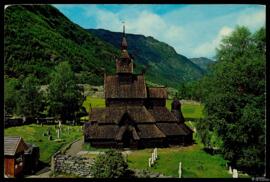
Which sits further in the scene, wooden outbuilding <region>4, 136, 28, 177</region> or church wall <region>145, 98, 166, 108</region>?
church wall <region>145, 98, 166, 108</region>

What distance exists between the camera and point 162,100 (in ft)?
86.9

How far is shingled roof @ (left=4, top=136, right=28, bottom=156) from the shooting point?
1459 centimetres

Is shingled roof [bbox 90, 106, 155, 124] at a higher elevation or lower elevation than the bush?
higher

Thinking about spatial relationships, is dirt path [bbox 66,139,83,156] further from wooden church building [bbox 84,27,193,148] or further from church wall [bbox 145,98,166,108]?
church wall [bbox 145,98,166,108]

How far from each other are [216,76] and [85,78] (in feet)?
43.2

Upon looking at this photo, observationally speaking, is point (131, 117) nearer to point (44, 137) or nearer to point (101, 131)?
point (101, 131)

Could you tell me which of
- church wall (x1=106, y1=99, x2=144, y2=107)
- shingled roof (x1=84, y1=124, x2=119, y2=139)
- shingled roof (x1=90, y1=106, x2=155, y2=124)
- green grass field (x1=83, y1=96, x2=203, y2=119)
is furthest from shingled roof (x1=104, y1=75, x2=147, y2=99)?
green grass field (x1=83, y1=96, x2=203, y2=119)

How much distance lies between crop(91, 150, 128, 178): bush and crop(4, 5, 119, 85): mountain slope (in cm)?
853

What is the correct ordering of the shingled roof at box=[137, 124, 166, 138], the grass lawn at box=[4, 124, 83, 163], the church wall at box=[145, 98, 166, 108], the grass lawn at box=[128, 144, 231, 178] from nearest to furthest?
the grass lawn at box=[128, 144, 231, 178] → the grass lawn at box=[4, 124, 83, 163] → the shingled roof at box=[137, 124, 166, 138] → the church wall at box=[145, 98, 166, 108]

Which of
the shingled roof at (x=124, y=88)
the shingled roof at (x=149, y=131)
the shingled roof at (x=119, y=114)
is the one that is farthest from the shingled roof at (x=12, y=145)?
the shingled roof at (x=124, y=88)
